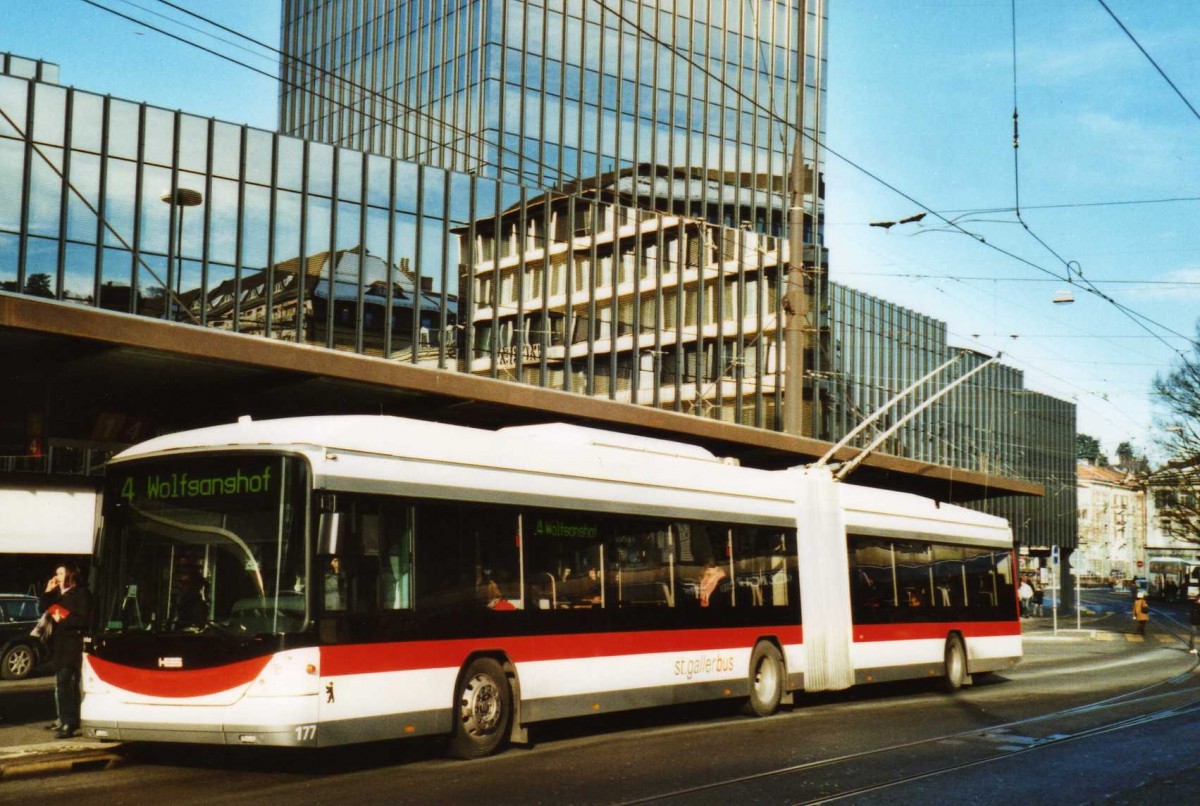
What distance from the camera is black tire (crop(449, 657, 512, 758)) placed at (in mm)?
11484

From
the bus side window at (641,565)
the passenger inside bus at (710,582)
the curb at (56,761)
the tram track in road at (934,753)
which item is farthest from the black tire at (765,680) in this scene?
the curb at (56,761)

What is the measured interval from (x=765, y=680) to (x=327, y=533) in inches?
297

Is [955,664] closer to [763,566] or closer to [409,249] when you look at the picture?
[763,566]

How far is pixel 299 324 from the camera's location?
34.5m

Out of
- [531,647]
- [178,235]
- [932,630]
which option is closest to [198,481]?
[531,647]

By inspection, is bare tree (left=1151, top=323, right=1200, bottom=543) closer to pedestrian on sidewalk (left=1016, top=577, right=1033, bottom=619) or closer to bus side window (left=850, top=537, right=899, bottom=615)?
pedestrian on sidewalk (left=1016, top=577, right=1033, bottom=619)

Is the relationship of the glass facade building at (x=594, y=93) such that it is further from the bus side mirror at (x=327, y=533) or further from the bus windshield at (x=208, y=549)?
the bus side mirror at (x=327, y=533)

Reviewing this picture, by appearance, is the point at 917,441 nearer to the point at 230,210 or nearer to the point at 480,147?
the point at 480,147

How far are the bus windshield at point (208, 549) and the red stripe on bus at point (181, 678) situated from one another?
0.26 meters

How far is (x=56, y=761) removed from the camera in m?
11.1

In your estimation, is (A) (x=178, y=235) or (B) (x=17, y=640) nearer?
(B) (x=17, y=640)

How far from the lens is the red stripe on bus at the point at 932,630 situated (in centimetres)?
1848

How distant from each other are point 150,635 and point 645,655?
5.26 meters

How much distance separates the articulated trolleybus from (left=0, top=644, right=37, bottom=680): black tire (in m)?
13.2
